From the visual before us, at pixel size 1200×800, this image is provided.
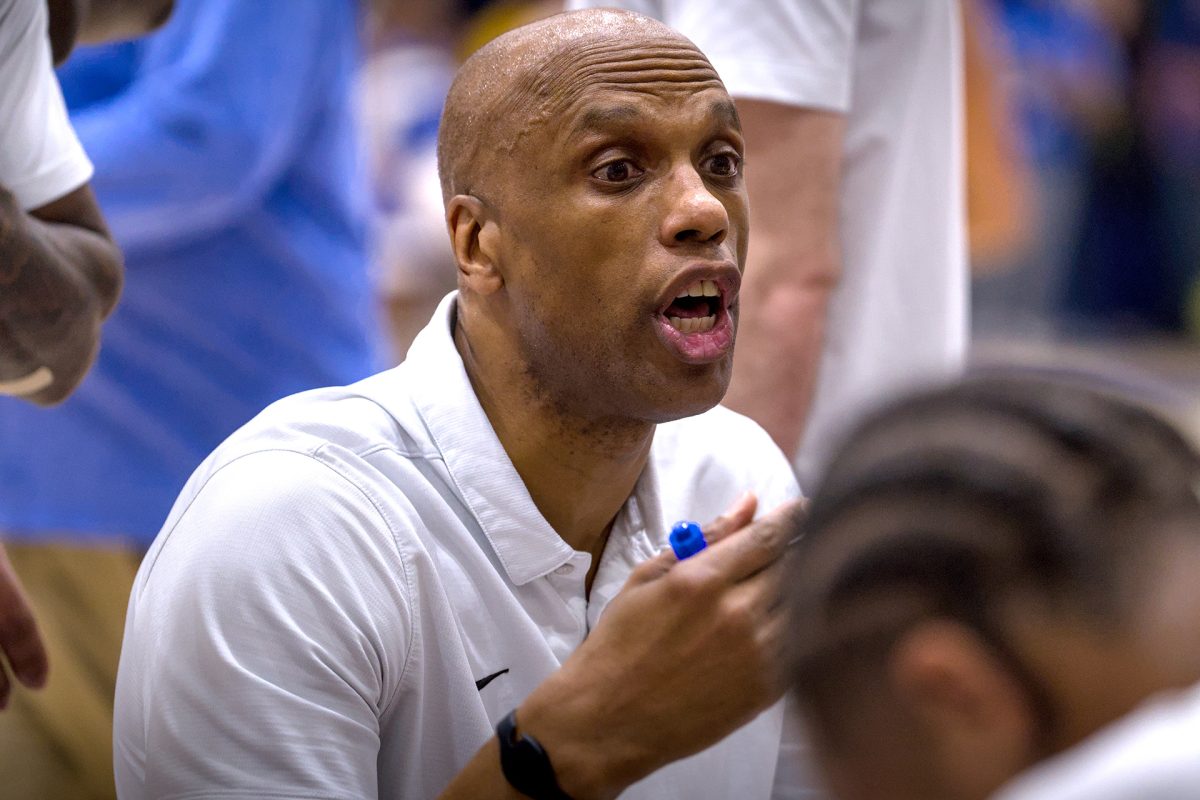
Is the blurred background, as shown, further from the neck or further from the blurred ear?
the blurred ear

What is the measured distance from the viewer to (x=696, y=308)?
6.14 feet

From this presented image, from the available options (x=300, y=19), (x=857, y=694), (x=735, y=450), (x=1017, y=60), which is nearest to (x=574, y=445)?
(x=735, y=450)

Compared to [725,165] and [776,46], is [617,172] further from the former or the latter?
[776,46]

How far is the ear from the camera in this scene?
193 cm

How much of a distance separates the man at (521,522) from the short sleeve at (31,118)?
0.42m

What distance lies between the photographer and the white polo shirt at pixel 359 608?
5.12 ft

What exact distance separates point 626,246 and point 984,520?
96 centimetres

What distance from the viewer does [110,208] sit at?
2291mm

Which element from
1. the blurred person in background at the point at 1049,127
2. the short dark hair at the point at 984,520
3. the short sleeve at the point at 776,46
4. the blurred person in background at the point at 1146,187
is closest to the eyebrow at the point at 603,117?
the short sleeve at the point at 776,46

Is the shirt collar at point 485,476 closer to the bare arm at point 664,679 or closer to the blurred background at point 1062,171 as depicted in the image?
the bare arm at point 664,679

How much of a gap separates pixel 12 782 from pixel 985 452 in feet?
5.72

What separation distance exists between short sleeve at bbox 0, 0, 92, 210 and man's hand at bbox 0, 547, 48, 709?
0.48 meters

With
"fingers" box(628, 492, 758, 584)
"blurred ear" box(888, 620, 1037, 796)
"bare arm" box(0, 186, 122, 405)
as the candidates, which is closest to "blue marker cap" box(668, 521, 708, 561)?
"fingers" box(628, 492, 758, 584)

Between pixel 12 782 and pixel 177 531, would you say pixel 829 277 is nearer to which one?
pixel 177 531
